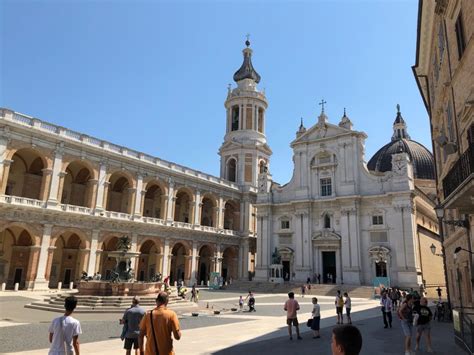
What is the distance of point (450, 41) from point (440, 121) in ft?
16.4

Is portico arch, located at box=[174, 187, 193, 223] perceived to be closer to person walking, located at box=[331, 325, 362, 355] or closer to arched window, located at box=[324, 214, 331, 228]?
arched window, located at box=[324, 214, 331, 228]

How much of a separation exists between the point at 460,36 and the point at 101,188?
104 ft

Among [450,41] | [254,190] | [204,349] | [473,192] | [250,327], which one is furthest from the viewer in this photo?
[254,190]

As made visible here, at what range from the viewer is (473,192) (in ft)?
28.4

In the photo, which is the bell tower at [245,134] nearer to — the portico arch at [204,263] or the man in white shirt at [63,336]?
the portico arch at [204,263]

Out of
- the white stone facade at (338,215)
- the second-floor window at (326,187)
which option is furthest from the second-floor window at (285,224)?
the second-floor window at (326,187)

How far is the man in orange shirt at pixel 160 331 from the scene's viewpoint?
16.8ft

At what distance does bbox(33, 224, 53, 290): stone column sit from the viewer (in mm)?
29781

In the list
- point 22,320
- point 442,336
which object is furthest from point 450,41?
point 22,320

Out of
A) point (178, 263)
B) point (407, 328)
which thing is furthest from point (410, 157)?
point (407, 328)

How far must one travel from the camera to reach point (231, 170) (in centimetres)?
5569

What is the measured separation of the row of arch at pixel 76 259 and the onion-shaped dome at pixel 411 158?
2639cm

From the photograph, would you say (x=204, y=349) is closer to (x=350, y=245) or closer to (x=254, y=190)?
(x=350, y=245)

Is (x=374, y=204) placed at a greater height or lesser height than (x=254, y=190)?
lesser
